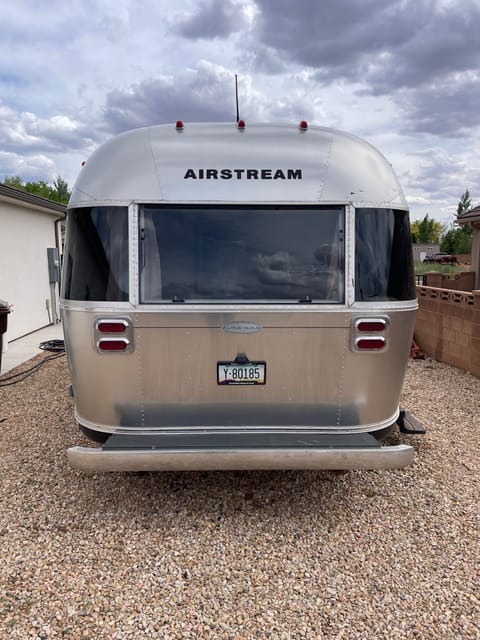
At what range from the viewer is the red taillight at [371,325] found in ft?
10.5

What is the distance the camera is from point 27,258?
10695mm

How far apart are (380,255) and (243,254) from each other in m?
0.92

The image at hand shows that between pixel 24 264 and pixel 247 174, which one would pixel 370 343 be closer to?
pixel 247 174

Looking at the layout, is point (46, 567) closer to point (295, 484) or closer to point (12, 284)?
point (295, 484)

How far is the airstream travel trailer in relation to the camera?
317 cm

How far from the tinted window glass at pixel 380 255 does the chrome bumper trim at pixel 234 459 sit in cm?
103

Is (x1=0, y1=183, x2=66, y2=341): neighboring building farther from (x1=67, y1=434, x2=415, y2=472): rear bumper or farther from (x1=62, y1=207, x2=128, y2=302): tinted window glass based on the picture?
(x1=67, y1=434, x2=415, y2=472): rear bumper

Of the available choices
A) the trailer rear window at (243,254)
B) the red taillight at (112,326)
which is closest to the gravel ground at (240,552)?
the red taillight at (112,326)

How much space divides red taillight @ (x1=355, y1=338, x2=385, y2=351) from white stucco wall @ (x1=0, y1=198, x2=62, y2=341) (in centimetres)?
810

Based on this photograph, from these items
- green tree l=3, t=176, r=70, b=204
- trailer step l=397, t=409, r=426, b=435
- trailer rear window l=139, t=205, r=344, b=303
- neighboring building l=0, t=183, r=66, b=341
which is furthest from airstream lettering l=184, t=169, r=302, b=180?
green tree l=3, t=176, r=70, b=204

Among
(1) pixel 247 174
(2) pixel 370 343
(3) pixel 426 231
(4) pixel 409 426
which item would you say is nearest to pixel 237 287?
(1) pixel 247 174

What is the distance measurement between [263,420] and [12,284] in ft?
26.9

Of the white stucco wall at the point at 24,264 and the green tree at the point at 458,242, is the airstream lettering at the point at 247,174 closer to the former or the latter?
the white stucco wall at the point at 24,264

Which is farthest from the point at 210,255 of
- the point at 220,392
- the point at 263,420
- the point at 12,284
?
the point at 12,284
